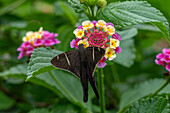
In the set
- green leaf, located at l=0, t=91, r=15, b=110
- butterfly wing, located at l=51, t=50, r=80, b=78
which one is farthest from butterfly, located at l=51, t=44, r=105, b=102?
green leaf, located at l=0, t=91, r=15, b=110

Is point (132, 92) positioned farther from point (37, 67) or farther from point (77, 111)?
point (37, 67)

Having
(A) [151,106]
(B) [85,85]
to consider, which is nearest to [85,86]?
(B) [85,85]

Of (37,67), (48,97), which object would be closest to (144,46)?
(48,97)

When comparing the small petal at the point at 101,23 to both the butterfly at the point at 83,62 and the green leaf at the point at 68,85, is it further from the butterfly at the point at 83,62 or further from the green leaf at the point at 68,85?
the green leaf at the point at 68,85

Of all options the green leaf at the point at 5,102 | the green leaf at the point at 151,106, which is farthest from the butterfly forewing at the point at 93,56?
the green leaf at the point at 5,102

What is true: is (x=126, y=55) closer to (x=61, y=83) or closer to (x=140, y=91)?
(x=140, y=91)

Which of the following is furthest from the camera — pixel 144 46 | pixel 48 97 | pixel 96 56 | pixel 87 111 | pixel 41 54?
pixel 144 46

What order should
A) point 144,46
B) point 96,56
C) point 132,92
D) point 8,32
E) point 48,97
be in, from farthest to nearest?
point 144,46, point 8,32, point 48,97, point 132,92, point 96,56
